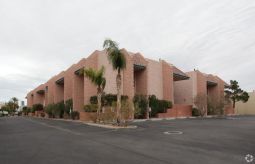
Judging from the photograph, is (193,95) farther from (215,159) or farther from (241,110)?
(215,159)

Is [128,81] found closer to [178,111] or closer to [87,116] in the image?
[87,116]

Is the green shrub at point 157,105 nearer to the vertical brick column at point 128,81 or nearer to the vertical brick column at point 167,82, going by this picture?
the vertical brick column at point 167,82

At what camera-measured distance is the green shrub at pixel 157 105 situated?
39062 mm

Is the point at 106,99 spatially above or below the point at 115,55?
below

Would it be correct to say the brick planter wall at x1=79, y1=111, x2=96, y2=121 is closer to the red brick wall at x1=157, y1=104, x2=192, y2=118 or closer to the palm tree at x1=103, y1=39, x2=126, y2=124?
the palm tree at x1=103, y1=39, x2=126, y2=124

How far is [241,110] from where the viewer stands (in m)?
67.4

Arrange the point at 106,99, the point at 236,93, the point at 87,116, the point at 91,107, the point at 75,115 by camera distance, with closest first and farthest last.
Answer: the point at 91,107 < the point at 87,116 < the point at 106,99 < the point at 75,115 < the point at 236,93

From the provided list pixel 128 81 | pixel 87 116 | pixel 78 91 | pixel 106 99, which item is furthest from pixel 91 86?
pixel 78 91

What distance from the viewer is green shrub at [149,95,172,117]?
3906 cm

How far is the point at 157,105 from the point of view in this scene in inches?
1553

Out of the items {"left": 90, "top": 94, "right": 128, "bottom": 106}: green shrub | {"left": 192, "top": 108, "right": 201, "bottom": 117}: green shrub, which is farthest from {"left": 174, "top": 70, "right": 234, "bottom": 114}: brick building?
{"left": 90, "top": 94, "right": 128, "bottom": 106}: green shrub

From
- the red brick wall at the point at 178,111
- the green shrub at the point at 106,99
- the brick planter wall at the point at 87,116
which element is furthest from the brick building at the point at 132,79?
the brick planter wall at the point at 87,116

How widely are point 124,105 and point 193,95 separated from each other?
2682cm

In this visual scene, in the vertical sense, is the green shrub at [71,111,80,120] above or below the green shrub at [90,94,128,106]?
below
